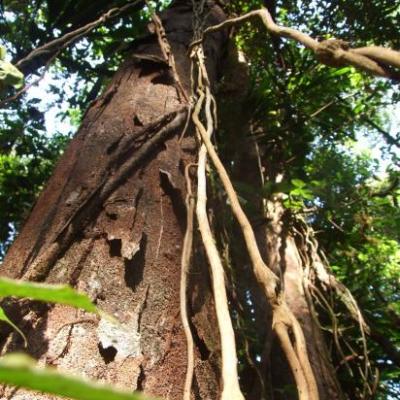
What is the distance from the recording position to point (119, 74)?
5.43 feet

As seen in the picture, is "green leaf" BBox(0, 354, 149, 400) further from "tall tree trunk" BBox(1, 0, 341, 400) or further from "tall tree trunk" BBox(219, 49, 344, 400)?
"tall tree trunk" BBox(219, 49, 344, 400)

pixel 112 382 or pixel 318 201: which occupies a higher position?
pixel 318 201

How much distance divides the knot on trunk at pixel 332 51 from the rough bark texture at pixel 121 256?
51 cm

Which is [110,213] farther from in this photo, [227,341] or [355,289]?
[355,289]

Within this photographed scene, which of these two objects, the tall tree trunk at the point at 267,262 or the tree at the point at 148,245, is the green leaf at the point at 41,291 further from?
the tall tree trunk at the point at 267,262

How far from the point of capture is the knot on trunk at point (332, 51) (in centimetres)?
68

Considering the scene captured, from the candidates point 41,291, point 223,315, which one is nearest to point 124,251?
point 223,315

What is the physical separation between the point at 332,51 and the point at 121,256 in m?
0.54

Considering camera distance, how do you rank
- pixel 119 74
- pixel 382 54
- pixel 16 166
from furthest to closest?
pixel 16 166, pixel 119 74, pixel 382 54

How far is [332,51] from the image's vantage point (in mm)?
685

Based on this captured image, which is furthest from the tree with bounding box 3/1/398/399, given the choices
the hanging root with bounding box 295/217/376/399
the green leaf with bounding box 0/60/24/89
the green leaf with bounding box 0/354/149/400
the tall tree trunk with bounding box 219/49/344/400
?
the hanging root with bounding box 295/217/376/399

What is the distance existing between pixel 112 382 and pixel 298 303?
7.09 feet

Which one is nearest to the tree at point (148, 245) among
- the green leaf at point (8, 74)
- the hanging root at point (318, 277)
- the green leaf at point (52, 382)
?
the green leaf at point (8, 74)

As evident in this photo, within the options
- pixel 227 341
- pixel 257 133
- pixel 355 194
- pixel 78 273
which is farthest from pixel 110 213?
pixel 355 194
